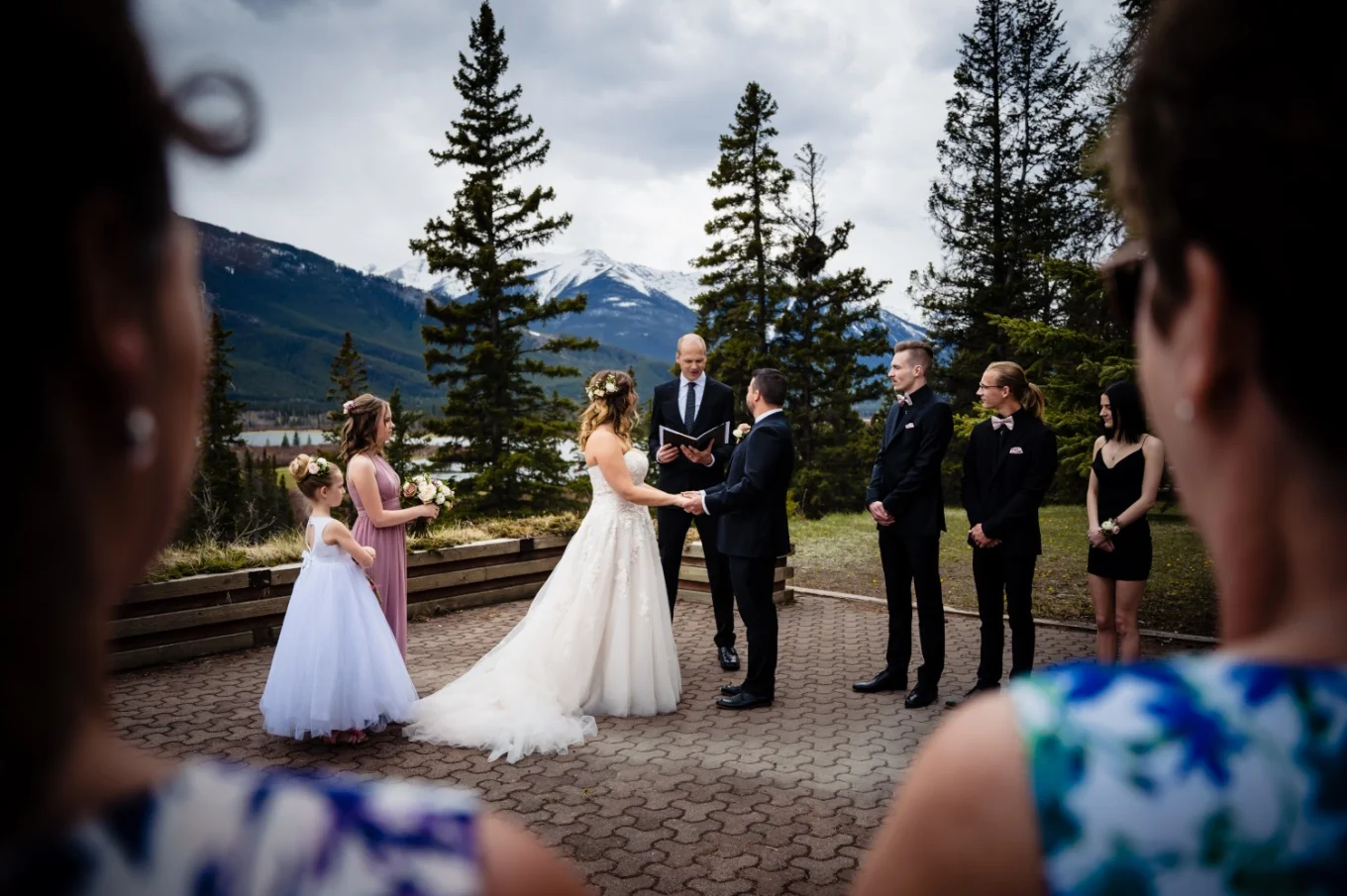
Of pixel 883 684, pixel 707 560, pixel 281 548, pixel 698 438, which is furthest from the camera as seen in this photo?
pixel 281 548

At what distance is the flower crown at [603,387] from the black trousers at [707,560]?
1524 mm

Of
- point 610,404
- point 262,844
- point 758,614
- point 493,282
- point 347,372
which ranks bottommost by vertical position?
point 758,614

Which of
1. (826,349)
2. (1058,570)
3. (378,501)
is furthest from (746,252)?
(378,501)

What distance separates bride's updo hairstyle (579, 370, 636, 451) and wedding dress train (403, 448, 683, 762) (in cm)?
31

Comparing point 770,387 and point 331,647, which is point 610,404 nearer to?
point 770,387

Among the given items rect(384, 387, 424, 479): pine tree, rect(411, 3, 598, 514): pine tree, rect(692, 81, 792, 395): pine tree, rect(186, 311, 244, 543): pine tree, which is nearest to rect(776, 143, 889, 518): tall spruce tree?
rect(692, 81, 792, 395): pine tree

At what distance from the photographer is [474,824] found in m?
0.61

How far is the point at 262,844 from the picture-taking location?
55 centimetres

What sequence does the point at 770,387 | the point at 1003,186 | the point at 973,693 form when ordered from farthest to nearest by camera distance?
the point at 1003,186, the point at 973,693, the point at 770,387

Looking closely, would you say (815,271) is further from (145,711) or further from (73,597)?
(73,597)

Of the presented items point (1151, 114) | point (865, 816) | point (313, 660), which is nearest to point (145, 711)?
point (313, 660)

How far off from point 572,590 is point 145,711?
3.49 metres

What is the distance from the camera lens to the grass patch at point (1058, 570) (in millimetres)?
9945

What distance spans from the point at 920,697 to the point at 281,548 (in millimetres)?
6982
